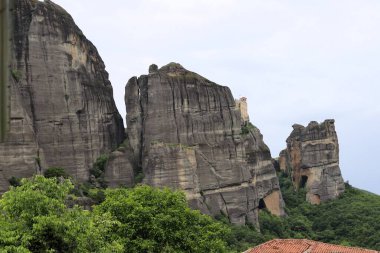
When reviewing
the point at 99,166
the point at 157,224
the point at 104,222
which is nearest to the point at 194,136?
the point at 99,166

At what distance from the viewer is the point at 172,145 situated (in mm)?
64000

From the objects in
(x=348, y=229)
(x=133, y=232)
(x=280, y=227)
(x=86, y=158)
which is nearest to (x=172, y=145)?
(x=86, y=158)

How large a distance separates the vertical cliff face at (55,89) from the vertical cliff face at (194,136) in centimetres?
511

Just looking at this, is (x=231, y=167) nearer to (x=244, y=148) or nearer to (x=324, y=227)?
(x=244, y=148)

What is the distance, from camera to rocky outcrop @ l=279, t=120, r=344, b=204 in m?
85.8

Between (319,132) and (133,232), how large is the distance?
63.6m

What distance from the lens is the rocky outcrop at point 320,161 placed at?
8575 cm

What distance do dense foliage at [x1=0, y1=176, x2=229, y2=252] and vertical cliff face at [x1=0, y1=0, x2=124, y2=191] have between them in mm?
32026

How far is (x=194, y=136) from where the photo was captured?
218 feet

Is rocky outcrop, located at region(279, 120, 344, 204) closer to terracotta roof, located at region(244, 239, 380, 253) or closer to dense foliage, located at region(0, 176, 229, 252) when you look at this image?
terracotta roof, located at region(244, 239, 380, 253)

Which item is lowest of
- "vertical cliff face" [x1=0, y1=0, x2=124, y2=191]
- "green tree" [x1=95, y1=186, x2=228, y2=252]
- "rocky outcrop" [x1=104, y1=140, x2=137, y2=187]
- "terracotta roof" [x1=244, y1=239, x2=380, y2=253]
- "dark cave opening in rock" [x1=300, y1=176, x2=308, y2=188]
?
"terracotta roof" [x1=244, y1=239, x2=380, y2=253]

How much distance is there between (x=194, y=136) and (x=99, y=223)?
45.8 meters

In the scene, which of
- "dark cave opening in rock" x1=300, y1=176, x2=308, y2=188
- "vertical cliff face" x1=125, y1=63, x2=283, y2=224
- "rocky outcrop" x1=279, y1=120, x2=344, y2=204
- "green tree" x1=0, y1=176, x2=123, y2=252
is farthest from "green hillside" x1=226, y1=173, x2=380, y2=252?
"green tree" x1=0, y1=176, x2=123, y2=252

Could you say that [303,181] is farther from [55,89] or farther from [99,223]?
[99,223]
